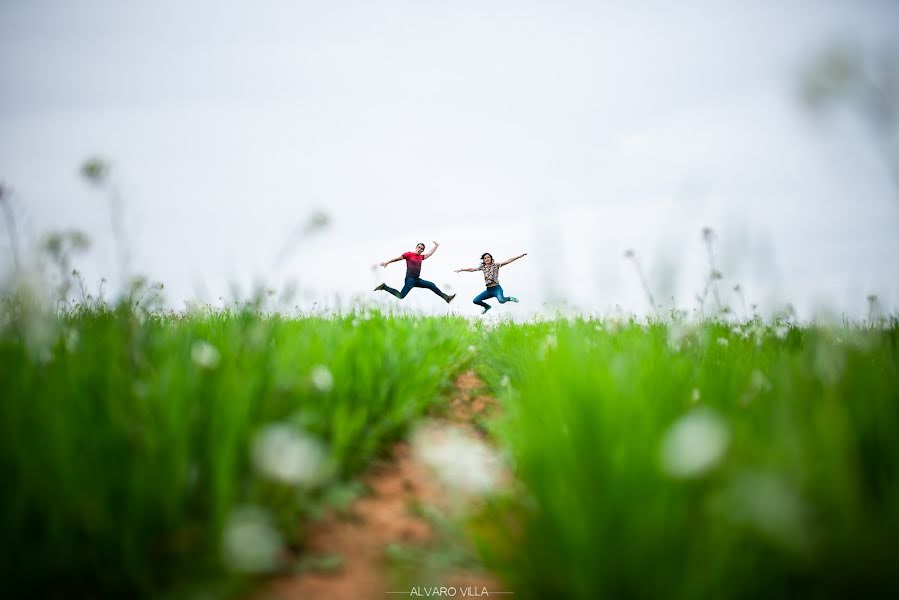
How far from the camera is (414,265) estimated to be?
10.7 m

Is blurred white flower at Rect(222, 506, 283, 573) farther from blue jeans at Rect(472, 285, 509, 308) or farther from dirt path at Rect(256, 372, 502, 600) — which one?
blue jeans at Rect(472, 285, 509, 308)

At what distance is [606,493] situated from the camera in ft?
3.97

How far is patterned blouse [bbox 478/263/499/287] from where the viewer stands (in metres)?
10.7

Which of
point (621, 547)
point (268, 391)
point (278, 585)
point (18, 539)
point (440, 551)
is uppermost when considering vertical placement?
point (268, 391)

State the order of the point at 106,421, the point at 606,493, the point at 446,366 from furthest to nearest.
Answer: the point at 446,366
the point at 106,421
the point at 606,493

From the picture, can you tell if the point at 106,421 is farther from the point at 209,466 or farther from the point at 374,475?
the point at 374,475

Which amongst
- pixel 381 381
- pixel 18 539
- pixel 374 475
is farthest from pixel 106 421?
pixel 381 381

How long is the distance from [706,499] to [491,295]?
374 inches

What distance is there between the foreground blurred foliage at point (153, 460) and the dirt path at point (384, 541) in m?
0.10

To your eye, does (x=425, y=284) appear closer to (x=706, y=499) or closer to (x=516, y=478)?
(x=516, y=478)

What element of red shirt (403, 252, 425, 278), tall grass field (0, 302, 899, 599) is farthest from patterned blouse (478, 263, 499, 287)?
tall grass field (0, 302, 899, 599)

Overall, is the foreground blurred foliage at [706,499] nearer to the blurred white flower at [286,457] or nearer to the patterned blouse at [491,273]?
the blurred white flower at [286,457]

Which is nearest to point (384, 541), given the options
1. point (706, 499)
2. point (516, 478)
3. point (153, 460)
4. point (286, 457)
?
point (516, 478)

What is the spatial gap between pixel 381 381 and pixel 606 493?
65.1 inches
